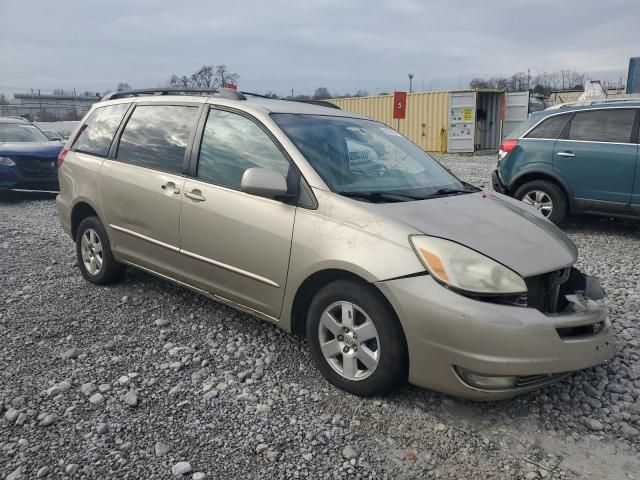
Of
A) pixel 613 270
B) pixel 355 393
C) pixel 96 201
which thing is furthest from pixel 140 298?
pixel 613 270

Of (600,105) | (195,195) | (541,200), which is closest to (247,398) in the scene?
(195,195)

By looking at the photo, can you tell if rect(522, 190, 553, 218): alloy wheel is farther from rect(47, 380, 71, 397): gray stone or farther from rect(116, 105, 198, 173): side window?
rect(47, 380, 71, 397): gray stone

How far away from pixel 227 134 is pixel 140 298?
1.74m

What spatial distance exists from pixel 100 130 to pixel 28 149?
21.0ft

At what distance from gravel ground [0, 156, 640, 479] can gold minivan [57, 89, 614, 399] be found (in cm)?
27

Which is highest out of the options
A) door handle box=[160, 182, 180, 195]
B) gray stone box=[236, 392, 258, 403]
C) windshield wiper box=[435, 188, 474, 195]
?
windshield wiper box=[435, 188, 474, 195]

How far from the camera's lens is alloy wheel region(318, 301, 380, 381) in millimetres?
2973

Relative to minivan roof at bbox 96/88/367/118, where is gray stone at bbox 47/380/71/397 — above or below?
below

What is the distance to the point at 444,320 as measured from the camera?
2.68 metres

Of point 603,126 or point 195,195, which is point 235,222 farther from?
point 603,126

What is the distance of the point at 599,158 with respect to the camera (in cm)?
685

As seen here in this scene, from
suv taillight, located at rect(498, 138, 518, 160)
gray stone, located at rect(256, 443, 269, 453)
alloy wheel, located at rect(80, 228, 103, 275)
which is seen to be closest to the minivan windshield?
gray stone, located at rect(256, 443, 269, 453)

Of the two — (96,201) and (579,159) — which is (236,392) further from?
→ (579,159)

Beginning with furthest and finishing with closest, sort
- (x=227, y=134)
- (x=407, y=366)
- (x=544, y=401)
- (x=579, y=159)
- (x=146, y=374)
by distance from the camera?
(x=579, y=159), (x=227, y=134), (x=146, y=374), (x=544, y=401), (x=407, y=366)
